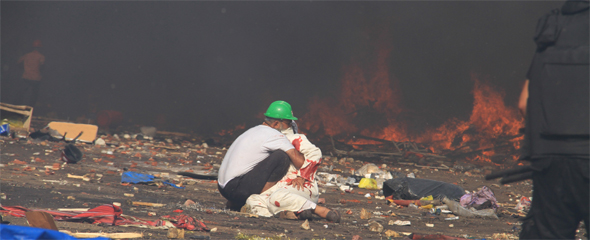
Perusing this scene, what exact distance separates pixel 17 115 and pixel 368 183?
26.1 feet

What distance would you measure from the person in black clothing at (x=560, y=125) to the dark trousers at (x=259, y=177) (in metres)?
2.79

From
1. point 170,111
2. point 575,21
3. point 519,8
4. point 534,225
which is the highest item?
point 519,8

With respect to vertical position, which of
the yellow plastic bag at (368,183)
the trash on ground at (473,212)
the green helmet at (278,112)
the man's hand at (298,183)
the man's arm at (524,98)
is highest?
the man's arm at (524,98)

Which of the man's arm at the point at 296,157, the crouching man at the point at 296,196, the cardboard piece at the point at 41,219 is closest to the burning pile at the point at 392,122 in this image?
the crouching man at the point at 296,196

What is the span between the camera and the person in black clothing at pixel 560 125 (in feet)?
7.37

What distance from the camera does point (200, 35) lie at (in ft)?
66.4

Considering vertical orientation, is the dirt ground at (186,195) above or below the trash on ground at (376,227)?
below

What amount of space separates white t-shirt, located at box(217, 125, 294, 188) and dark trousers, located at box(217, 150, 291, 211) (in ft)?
0.15

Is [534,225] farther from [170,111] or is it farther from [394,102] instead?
[170,111]

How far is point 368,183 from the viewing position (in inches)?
317

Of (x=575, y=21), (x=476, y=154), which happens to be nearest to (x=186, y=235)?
(x=575, y=21)

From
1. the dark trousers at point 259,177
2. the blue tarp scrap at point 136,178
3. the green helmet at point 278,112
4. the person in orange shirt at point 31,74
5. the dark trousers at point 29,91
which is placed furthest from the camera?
the dark trousers at point 29,91

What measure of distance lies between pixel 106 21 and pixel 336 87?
9519mm

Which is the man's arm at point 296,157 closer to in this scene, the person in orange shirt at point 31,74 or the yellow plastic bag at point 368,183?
the yellow plastic bag at point 368,183
